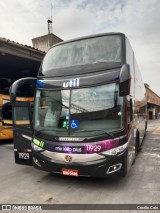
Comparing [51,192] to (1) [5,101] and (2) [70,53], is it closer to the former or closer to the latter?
(2) [70,53]

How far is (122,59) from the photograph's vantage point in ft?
17.7

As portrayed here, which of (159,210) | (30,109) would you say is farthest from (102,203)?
(30,109)

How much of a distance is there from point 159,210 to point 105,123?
192 centimetres


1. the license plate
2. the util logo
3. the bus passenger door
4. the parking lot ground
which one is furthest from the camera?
the bus passenger door

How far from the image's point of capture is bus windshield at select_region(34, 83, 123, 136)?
5.07m

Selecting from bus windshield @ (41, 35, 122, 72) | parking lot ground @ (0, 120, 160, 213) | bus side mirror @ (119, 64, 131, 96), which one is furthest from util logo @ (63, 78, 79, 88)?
parking lot ground @ (0, 120, 160, 213)

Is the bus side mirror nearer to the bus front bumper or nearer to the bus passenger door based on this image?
the bus front bumper

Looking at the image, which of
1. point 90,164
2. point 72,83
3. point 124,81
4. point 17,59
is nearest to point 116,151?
point 90,164

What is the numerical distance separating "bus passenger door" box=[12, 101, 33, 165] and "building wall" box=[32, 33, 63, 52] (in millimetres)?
14259

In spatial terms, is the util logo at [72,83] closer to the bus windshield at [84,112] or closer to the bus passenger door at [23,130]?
the bus windshield at [84,112]

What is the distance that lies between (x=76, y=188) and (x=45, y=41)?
16644 millimetres

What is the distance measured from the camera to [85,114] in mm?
5191

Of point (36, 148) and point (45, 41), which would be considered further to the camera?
point (45, 41)

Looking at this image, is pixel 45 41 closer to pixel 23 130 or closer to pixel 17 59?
pixel 17 59
